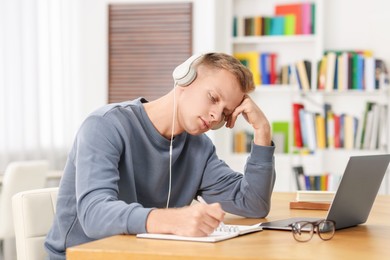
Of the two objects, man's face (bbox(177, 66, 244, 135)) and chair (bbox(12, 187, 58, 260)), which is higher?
man's face (bbox(177, 66, 244, 135))

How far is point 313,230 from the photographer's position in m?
1.59

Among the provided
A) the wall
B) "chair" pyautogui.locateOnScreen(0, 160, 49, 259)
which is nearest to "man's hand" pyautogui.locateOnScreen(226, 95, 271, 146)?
"chair" pyautogui.locateOnScreen(0, 160, 49, 259)

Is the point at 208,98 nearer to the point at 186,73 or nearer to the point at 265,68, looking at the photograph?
the point at 186,73

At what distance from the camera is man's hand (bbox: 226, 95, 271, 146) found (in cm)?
205

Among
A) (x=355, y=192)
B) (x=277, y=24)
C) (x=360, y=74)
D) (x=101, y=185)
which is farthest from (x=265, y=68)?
(x=101, y=185)

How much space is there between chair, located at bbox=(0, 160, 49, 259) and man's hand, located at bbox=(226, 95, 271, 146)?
247 cm

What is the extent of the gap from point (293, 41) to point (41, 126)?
2.14 m

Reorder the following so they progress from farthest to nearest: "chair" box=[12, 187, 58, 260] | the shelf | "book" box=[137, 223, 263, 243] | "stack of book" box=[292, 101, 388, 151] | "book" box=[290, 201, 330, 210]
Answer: the shelf, "stack of book" box=[292, 101, 388, 151], "book" box=[290, 201, 330, 210], "chair" box=[12, 187, 58, 260], "book" box=[137, 223, 263, 243]

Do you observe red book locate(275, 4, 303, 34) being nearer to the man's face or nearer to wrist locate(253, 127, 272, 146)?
wrist locate(253, 127, 272, 146)

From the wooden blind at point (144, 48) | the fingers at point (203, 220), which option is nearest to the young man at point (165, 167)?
the fingers at point (203, 220)

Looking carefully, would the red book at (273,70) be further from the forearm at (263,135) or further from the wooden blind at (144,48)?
the forearm at (263,135)

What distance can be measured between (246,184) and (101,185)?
1.92ft

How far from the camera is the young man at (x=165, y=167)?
1.63m

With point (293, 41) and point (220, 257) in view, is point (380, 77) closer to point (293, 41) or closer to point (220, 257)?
point (293, 41)
